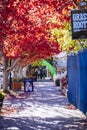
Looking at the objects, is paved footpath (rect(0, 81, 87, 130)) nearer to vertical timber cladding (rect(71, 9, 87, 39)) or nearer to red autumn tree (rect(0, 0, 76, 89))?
red autumn tree (rect(0, 0, 76, 89))

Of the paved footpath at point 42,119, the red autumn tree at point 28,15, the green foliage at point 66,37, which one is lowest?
the paved footpath at point 42,119

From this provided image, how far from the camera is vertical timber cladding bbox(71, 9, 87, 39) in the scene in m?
14.3

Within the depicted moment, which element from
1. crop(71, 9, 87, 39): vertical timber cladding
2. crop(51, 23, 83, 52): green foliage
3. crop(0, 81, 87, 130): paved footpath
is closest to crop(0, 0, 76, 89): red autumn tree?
crop(51, 23, 83, 52): green foliage

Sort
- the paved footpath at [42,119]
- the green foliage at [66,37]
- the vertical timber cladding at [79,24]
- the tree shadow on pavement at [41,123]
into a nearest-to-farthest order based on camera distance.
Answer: the vertical timber cladding at [79,24]
the tree shadow on pavement at [41,123]
the paved footpath at [42,119]
the green foliage at [66,37]

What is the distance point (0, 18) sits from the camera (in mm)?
17203

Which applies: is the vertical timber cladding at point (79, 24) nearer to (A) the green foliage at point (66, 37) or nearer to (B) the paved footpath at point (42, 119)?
(B) the paved footpath at point (42, 119)

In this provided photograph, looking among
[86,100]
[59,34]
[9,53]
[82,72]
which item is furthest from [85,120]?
[9,53]

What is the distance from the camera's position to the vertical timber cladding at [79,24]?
1431cm

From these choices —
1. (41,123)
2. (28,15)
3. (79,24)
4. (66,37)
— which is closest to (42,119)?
(41,123)

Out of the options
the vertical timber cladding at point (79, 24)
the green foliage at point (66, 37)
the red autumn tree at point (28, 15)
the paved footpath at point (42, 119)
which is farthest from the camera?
the green foliage at point (66, 37)

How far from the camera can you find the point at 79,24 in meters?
14.5

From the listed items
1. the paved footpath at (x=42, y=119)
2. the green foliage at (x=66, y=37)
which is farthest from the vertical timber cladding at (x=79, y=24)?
the green foliage at (x=66, y=37)

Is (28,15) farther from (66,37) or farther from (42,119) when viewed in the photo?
(42,119)

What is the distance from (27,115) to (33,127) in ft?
12.7
